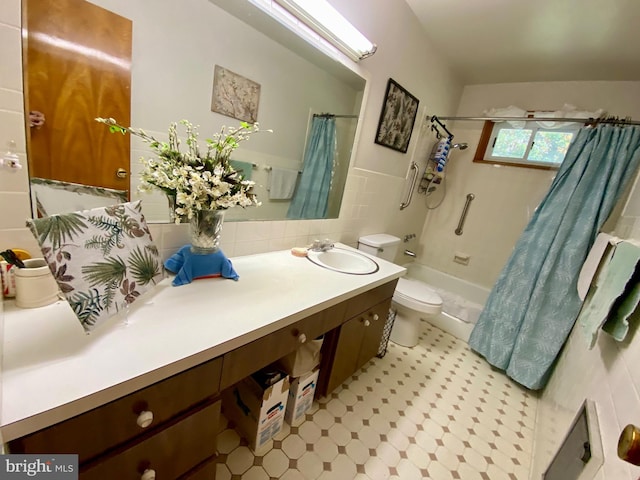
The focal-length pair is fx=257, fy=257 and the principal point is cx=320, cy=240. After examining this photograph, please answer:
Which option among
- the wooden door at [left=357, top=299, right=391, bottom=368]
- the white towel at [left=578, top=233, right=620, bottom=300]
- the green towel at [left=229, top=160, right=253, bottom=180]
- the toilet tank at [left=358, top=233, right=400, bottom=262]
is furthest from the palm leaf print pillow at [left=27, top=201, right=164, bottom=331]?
the white towel at [left=578, top=233, right=620, bottom=300]

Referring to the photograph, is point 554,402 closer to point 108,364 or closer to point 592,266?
point 592,266

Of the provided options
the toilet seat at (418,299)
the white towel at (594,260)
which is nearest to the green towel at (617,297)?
the white towel at (594,260)

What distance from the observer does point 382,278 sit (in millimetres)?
1328

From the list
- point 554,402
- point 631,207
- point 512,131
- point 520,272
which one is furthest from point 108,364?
point 512,131

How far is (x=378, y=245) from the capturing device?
75.5 inches

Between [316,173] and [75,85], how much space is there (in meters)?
1.08

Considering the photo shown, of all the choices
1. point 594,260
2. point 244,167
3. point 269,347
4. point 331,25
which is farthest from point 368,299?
point 331,25

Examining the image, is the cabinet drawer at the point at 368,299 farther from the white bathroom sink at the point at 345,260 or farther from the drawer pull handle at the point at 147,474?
the drawer pull handle at the point at 147,474

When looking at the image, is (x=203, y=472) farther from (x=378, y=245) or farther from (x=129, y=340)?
(x=378, y=245)

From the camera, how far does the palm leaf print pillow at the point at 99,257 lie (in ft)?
1.87

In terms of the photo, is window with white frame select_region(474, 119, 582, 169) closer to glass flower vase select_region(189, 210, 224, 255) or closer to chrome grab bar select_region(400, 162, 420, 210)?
chrome grab bar select_region(400, 162, 420, 210)

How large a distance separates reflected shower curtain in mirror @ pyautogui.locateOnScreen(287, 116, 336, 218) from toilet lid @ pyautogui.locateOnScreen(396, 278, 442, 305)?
2.84 feet

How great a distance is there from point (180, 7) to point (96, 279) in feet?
2.99

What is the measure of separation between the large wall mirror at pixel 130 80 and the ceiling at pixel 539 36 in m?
1.13
